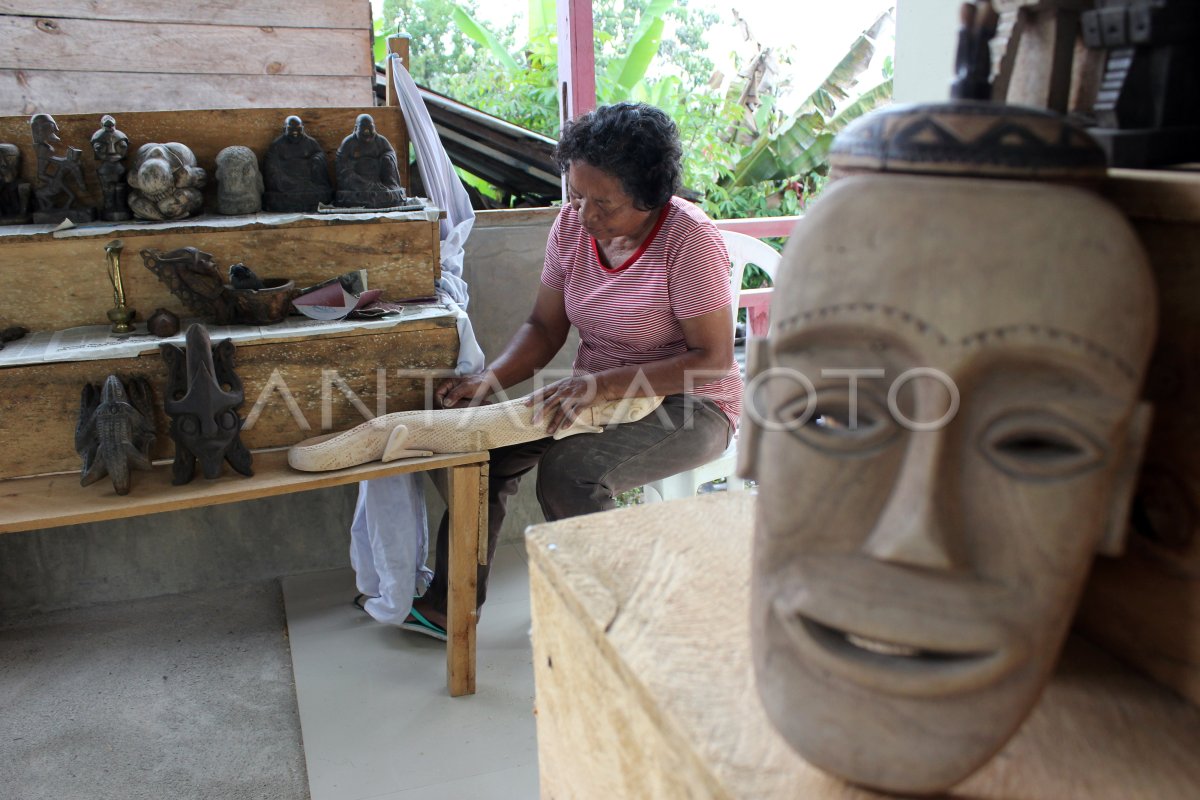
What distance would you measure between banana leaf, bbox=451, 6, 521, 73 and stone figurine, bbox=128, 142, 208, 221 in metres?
4.91

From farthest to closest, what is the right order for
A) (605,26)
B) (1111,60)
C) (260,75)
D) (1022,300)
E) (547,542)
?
(605,26)
(260,75)
(547,542)
(1111,60)
(1022,300)

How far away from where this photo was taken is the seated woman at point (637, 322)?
2.42m

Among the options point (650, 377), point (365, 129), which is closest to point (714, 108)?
point (365, 129)

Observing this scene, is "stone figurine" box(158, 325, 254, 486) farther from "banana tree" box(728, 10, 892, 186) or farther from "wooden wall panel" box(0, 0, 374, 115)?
"banana tree" box(728, 10, 892, 186)

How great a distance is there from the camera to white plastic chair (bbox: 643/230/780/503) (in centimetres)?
284

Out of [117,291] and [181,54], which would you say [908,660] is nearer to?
[117,291]

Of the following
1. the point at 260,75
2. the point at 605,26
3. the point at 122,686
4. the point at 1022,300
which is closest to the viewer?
the point at 1022,300

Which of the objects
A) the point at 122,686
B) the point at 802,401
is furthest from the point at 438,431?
the point at 802,401

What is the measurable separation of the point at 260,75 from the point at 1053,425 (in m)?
3.24

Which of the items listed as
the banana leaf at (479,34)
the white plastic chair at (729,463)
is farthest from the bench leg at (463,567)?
the banana leaf at (479,34)

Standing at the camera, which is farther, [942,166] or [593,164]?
[593,164]

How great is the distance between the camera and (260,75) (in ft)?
10.9

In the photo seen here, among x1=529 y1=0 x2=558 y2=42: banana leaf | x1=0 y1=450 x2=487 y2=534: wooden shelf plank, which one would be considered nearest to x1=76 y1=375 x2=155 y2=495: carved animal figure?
x1=0 y1=450 x2=487 y2=534: wooden shelf plank

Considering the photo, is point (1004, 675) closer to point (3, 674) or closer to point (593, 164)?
point (593, 164)
